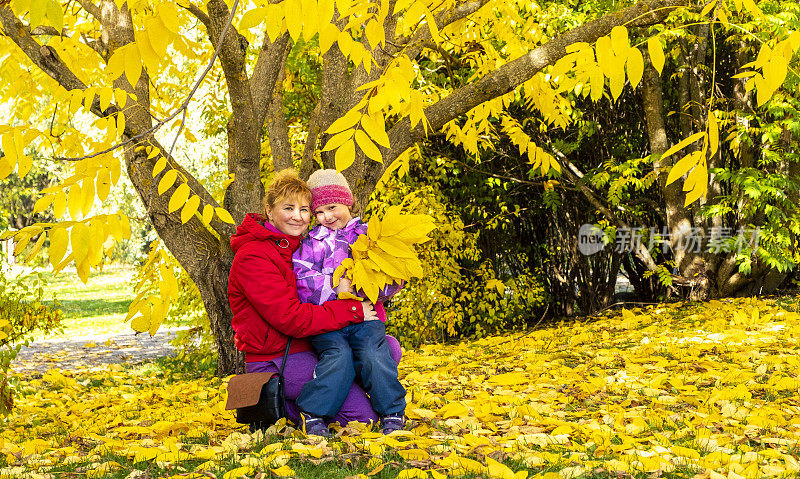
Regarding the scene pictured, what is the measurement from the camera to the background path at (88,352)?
8.29 meters

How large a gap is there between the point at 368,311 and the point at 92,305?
1544 centimetres

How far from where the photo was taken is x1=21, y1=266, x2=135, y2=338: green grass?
12.3 m

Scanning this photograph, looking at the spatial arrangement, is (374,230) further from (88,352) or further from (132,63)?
(88,352)

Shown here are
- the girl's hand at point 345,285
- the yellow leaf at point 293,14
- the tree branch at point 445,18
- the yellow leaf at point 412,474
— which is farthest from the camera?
the tree branch at point 445,18

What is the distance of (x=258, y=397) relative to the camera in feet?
9.57

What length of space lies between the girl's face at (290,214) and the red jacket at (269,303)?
0.04 metres

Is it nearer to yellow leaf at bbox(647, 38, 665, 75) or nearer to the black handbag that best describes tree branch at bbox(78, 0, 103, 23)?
the black handbag

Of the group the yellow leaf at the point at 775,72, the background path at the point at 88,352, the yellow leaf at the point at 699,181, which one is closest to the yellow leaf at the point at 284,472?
the yellow leaf at the point at 699,181

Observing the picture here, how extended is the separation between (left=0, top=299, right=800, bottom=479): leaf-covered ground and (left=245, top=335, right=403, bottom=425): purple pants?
0.39 feet

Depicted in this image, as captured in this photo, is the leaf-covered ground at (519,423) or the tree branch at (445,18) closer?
the leaf-covered ground at (519,423)

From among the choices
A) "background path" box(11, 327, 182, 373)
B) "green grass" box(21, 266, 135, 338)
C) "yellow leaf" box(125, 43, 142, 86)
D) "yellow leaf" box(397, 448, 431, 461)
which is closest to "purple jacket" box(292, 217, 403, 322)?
"yellow leaf" box(397, 448, 431, 461)

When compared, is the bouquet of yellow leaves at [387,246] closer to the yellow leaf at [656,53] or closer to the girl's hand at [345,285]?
the girl's hand at [345,285]

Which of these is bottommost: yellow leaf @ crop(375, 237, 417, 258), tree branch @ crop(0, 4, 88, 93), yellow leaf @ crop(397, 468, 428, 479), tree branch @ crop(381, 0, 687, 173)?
yellow leaf @ crop(397, 468, 428, 479)

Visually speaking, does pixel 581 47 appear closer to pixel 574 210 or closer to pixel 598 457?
pixel 598 457
